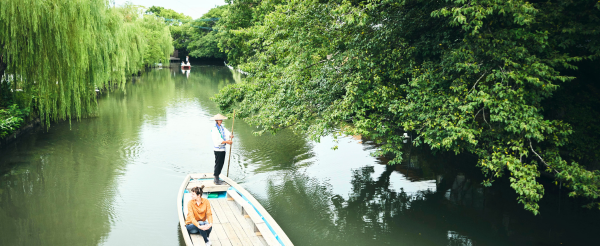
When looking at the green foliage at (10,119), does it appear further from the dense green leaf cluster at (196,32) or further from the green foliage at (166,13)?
the green foliage at (166,13)

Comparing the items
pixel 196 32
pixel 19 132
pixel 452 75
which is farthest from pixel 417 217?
pixel 196 32

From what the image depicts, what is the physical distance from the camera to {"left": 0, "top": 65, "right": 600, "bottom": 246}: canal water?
29.3 ft

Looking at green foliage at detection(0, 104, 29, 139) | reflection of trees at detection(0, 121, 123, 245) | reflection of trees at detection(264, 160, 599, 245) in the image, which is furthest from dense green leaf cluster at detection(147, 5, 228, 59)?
reflection of trees at detection(264, 160, 599, 245)

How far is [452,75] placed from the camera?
7.88m

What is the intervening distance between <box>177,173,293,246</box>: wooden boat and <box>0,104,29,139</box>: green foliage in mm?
8407

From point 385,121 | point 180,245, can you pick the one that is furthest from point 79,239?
point 385,121

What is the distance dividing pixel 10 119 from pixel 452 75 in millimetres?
14222

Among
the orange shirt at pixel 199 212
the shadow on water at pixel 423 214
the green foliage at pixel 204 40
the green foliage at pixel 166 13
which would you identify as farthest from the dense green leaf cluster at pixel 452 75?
the green foliage at pixel 166 13

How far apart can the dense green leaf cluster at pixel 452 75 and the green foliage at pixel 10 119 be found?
8.94 m

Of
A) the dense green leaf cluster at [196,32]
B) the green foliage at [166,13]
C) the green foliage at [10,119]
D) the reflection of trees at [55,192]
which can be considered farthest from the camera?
the green foliage at [166,13]

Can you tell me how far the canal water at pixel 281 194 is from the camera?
894 centimetres

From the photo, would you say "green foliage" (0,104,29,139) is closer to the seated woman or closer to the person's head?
the seated woman

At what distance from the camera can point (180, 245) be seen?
8305 millimetres

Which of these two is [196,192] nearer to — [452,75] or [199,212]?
[199,212]
